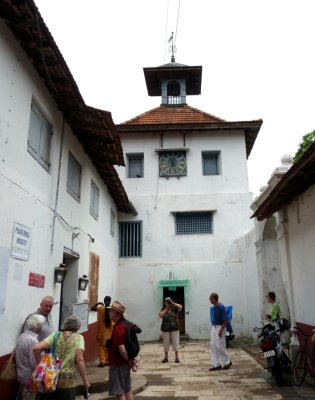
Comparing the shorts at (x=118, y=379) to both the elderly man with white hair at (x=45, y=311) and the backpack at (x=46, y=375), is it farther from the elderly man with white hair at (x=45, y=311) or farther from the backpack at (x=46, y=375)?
the elderly man with white hair at (x=45, y=311)

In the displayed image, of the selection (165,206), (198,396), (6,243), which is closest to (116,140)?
(6,243)

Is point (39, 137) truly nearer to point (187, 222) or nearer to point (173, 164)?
point (187, 222)

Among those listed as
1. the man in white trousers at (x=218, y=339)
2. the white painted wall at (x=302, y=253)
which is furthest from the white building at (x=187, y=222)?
the white painted wall at (x=302, y=253)

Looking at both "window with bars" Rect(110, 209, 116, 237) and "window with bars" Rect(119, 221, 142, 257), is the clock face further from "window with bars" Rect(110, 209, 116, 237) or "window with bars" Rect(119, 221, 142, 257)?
"window with bars" Rect(110, 209, 116, 237)

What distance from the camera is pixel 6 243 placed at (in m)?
4.98

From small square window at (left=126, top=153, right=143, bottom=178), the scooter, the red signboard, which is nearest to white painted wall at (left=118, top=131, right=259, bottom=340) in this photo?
small square window at (left=126, top=153, right=143, bottom=178)

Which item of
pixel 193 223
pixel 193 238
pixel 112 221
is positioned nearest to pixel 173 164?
pixel 193 223

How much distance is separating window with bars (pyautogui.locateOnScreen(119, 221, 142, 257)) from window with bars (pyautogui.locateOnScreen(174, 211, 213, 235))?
5.04ft

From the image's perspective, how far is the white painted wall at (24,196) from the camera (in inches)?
196

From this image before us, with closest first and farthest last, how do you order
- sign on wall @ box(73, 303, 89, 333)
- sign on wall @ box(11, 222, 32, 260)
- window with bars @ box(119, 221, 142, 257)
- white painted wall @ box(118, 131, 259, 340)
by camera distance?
sign on wall @ box(11, 222, 32, 260), sign on wall @ box(73, 303, 89, 333), white painted wall @ box(118, 131, 259, 340), window with bars @ box(119, 221, 142, 257)

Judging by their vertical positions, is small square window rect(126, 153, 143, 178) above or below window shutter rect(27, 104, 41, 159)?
above

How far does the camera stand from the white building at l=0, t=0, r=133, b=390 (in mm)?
5004

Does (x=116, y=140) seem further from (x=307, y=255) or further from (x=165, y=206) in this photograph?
(x=165, y=206)

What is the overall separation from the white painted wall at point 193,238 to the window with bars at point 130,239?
0.22 meters
